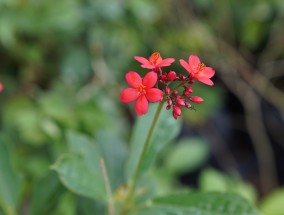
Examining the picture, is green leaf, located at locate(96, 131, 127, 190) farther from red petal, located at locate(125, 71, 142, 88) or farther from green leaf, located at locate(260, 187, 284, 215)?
green leaf, located at locate(260, 187, 284, 215)

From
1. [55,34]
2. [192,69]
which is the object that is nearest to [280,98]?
[55,34]

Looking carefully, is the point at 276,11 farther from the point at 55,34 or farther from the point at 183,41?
the point at 55,34

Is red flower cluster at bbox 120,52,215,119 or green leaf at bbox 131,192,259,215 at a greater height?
red flower cluster at bbox 120,52,215,119

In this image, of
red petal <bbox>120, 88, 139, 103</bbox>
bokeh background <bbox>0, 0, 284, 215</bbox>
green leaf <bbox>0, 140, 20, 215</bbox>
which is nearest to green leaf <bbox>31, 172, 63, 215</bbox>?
green leaf <bbox>0, 140, 20, 215</bbox>

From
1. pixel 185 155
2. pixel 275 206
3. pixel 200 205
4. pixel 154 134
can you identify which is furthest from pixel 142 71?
pixel 200 205

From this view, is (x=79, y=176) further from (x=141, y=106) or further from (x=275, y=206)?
(x=275, y=206)

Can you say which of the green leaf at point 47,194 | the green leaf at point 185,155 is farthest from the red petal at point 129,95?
the green leaf at point 185,155
